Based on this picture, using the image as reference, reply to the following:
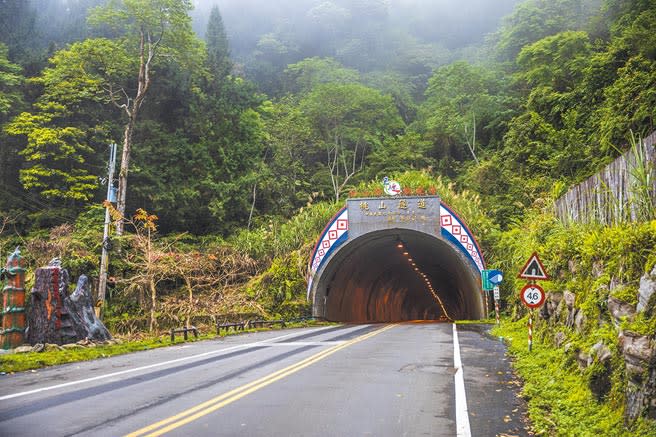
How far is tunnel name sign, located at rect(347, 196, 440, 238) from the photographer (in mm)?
30312

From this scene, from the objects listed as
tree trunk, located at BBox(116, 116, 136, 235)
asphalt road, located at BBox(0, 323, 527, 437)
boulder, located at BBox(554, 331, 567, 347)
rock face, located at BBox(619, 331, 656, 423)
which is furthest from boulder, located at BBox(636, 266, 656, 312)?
tree trunk, located at BBox(116, 116, 136, 235)

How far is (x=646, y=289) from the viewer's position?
21.4ft

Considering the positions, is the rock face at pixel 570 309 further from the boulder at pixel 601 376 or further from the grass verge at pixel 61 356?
the grass verge at pixel 61 356

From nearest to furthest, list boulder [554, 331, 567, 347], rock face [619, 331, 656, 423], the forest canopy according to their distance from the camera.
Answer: rock face [619, 331, 656, 423] → boulder [554, 331, 567, 347] → the forest canopy

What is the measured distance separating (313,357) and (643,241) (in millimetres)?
8102

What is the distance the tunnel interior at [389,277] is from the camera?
104 feet

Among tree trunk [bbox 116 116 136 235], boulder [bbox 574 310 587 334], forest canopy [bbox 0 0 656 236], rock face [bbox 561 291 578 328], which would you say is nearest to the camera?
boulder [bbox 574 310 587 334]

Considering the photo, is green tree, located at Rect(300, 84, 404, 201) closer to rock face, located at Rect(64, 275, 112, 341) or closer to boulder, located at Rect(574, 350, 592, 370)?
rock face, located at Rect(64, 275, 112, 341)

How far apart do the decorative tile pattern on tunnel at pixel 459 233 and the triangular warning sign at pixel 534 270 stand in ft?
53.7

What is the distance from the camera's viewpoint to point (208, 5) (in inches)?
4092

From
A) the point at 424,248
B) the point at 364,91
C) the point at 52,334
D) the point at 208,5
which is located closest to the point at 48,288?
the point at 52,334

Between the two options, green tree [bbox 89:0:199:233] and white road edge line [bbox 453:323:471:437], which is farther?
green tree [bbox 89:0:199:233]

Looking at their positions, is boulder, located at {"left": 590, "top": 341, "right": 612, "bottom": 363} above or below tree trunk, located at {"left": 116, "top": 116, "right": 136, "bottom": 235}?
below

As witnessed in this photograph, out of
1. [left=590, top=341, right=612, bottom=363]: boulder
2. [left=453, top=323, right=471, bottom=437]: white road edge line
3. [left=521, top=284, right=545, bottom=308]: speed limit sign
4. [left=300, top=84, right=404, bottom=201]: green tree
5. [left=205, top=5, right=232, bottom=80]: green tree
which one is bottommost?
[left=453, top=323, right=471, bottom=437]: white road edge line
